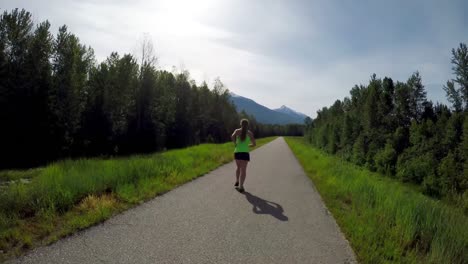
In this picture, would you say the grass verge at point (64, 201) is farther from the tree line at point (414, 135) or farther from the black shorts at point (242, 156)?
the tree line at point (414, 135)

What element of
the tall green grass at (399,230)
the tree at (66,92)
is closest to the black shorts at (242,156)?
the tall green grass at (399,230)

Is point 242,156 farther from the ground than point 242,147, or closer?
closer

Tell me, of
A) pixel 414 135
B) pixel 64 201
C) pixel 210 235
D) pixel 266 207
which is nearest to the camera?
pixel 210 235

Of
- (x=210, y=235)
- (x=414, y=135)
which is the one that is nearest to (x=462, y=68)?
(x=414, y=135)

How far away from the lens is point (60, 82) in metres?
30.4

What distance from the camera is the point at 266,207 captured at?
705 cm

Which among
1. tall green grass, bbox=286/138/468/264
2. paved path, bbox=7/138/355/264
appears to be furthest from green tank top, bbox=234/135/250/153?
tall green grass, bbox=286/138/468/264

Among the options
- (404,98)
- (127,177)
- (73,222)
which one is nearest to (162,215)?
(73,222)

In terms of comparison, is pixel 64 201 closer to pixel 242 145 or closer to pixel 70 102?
pixel 242 145

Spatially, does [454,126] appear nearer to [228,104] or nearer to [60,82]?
[60,82]

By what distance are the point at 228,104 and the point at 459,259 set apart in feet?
224

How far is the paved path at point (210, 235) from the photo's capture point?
3.98 m

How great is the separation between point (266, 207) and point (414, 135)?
13613 mm

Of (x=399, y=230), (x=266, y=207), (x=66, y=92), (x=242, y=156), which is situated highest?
(x=66, y=92)
